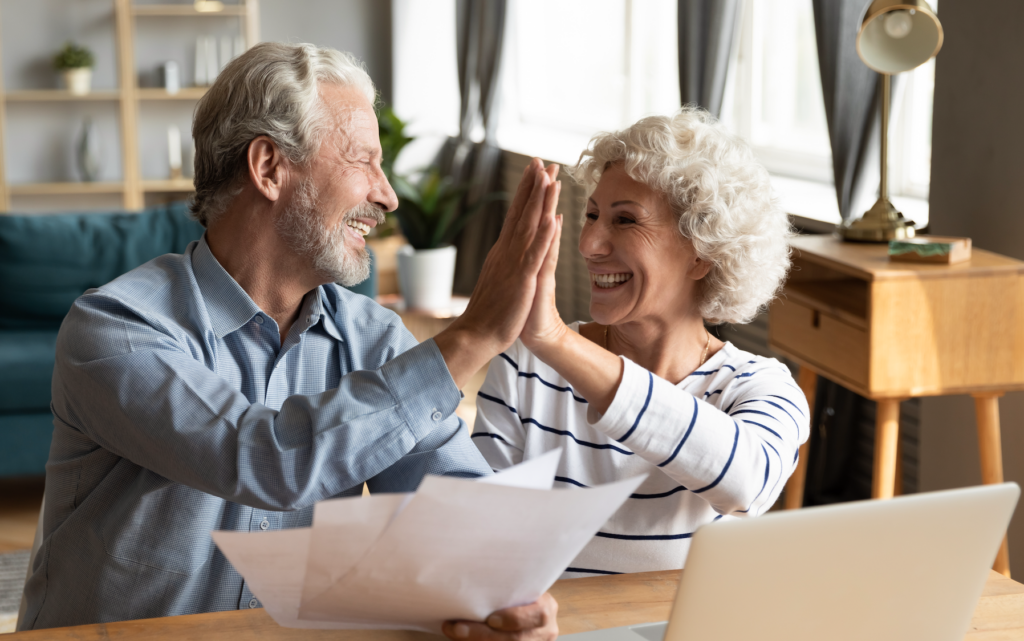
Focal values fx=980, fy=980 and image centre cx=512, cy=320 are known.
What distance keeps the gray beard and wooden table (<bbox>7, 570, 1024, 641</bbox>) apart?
48 cm

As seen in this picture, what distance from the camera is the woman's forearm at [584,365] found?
3.98ft

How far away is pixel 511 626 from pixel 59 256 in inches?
122

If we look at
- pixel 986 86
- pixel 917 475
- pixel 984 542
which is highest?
pixel 986 86

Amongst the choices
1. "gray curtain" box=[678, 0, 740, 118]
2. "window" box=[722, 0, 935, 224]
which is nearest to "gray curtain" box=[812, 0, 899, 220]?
"window" box=[722, 0, 935, 224]

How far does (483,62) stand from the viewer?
6160mm

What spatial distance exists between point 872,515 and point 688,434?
0.47m

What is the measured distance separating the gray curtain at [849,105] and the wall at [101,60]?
4471mm

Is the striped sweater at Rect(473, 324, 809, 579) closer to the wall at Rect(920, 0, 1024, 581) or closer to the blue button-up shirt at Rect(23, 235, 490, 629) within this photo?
the blue button-up shirt at Rect(23, 235, 490, 629)

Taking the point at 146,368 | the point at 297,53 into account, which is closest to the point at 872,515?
the point at 146,368

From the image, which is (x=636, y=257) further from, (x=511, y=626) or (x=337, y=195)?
(x=511, y=626)

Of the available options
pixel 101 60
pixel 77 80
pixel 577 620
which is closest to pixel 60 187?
pixel 77 80

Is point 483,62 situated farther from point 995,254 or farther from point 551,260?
point 551,260

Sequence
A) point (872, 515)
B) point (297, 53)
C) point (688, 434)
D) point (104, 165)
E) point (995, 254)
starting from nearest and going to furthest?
point (872, 515) → point (688, 434) → point (297, 53) → point (995, 254) → point (104, 165)

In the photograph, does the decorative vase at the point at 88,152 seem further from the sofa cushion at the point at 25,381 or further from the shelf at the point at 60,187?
the sofa cushion at the point at 25,381
